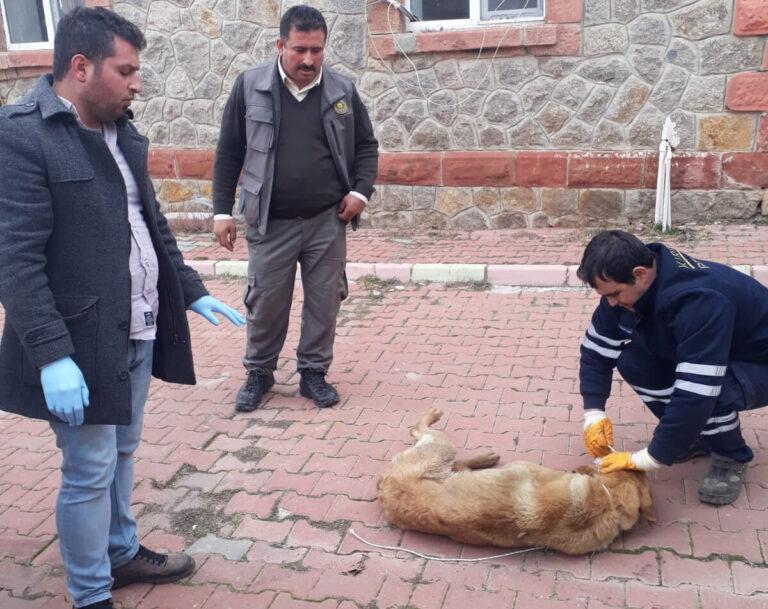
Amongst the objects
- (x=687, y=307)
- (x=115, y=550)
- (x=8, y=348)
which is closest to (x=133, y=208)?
(x=8, y=348)

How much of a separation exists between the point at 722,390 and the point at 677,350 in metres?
0.31

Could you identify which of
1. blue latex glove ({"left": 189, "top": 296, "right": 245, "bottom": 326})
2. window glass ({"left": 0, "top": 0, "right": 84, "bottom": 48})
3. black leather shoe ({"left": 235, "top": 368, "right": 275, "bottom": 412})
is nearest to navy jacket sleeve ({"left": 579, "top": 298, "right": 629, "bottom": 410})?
blue latex glove ({"left": 189, "top": 296, "right": 245, "bottom": 326})

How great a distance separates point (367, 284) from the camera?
7.30 m

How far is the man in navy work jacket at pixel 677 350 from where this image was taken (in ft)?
10.2

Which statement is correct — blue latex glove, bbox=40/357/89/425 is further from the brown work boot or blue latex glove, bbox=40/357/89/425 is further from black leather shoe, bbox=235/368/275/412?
black leather shoe, bbox=235/368/275/412

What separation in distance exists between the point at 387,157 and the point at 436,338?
3.47 m

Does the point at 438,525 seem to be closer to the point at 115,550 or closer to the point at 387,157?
the point at 115,550

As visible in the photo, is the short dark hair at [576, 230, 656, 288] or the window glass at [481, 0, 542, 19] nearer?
the short dark hair at [576, 230, 656, 288]

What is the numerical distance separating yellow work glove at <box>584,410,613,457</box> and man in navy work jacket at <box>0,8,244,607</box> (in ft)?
6.49

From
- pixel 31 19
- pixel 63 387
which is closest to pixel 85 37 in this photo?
pixel 63 387

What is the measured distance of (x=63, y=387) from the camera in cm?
243

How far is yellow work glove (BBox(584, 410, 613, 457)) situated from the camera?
3545 mm

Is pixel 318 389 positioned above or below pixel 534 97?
below

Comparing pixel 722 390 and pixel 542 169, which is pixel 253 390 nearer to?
pixel 722 390
